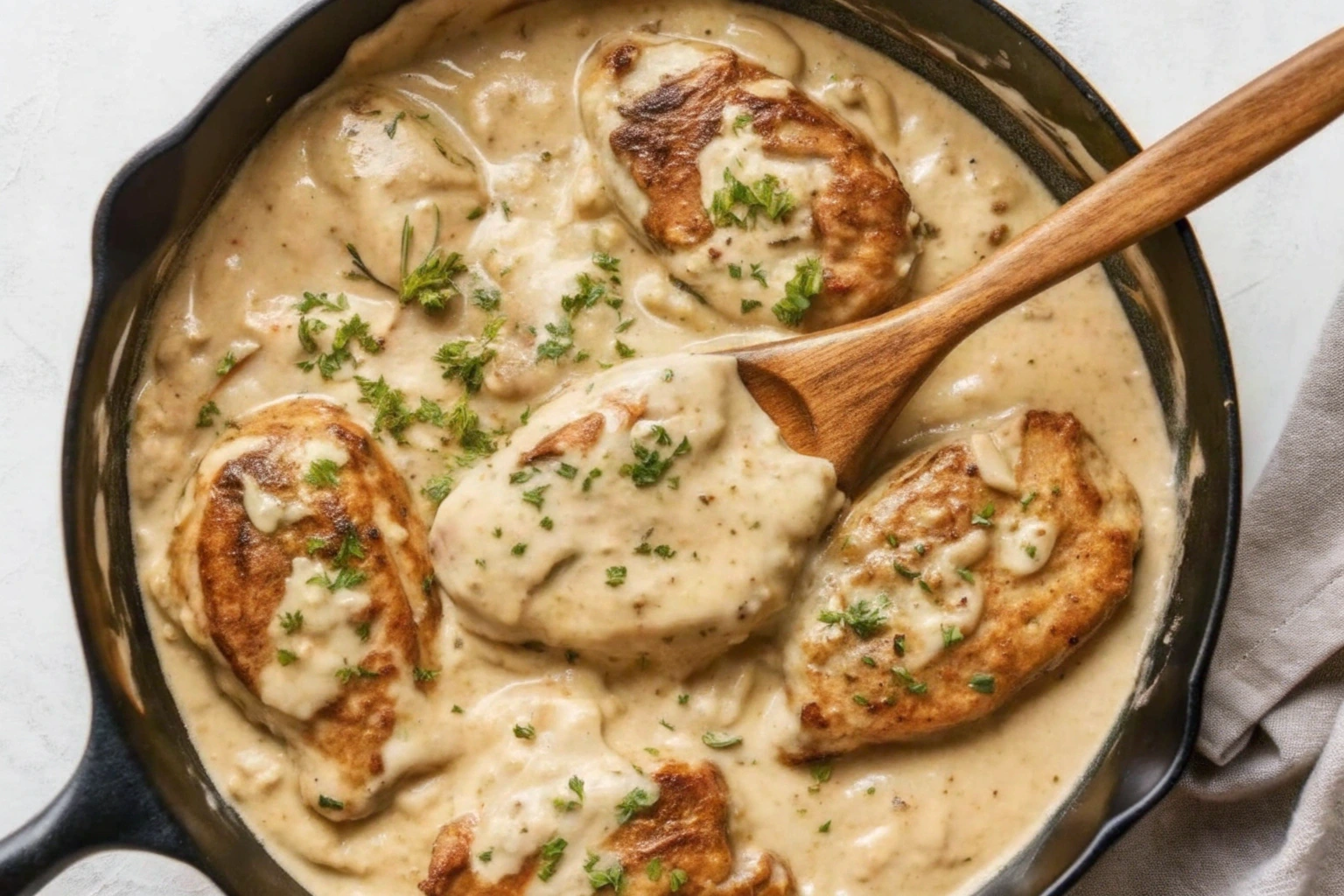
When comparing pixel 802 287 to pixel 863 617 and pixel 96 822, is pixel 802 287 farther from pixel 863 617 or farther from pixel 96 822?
pixel 96 822

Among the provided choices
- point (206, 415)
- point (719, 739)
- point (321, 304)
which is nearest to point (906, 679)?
point (719, 739)

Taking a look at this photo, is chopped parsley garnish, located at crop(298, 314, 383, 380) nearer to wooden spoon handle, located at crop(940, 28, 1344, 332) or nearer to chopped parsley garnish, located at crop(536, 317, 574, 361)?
chopped parsley garnish, located at crop(536, 317, 574, 361)

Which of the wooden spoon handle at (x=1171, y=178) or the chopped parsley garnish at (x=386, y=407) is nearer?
the wooden spoon handle at (x=1171, y=178)

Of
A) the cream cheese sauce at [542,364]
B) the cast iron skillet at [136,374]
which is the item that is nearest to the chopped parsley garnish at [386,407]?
the cream cheese sauce at [542,364]

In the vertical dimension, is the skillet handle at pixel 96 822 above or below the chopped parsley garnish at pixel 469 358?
below

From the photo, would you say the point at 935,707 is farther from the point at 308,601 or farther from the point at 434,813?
the point at 308,601

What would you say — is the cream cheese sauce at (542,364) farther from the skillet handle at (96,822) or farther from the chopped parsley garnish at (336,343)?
the skillet handle at (96,822)
